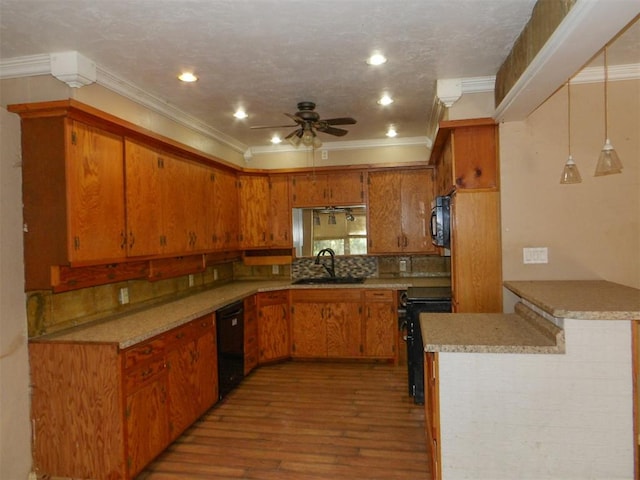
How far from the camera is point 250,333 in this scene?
4363 millimetres

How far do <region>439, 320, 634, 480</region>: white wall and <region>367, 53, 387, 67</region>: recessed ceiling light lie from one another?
1949 mm

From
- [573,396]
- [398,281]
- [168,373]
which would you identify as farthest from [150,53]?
[398,281]

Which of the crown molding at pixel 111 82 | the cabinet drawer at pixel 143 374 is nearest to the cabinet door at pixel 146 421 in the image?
the cabinet drawer at pixel 143 374

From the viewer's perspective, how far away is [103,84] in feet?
9.07

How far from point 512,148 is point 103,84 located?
301cm

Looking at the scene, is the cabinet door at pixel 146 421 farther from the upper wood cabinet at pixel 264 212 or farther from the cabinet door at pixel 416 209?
the cabinet door at pixel 416 209

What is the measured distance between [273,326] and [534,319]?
302cm

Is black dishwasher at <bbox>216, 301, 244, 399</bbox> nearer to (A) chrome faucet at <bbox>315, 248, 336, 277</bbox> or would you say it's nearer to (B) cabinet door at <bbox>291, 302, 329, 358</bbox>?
(B) cabinet door at <bbox>291, 302, 329, 358</bbox>

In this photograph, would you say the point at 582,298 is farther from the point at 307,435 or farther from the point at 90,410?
the point at 90,410

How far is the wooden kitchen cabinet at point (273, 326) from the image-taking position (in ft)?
15.0

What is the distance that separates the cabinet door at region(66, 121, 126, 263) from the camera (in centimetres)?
242

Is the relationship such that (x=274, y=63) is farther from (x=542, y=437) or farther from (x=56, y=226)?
(x=542, y=437)

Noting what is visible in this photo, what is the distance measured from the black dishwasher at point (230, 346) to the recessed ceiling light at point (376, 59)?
8.00 feet

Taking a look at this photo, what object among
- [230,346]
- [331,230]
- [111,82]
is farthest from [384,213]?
[111,82]
